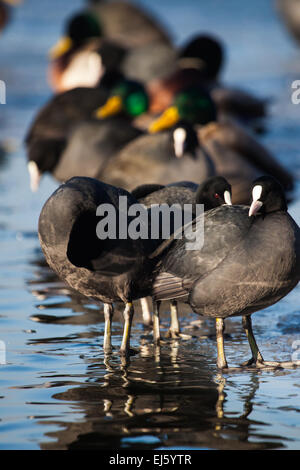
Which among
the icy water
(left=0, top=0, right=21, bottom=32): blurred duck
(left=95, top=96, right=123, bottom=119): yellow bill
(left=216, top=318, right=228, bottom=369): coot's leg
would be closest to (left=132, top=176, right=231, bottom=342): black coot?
the icy water

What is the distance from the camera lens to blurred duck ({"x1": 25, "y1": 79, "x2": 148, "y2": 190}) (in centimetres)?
1117

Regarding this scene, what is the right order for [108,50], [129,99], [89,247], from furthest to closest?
1. [108,50]
2. [129,99]
3. [89,247]

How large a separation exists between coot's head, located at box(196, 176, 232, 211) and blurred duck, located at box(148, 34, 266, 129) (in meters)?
8.24

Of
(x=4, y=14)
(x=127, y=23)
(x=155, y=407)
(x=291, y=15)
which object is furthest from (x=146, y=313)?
(x=291, y=15)

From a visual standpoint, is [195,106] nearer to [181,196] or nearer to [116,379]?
[181,196]

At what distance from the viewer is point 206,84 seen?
16.0 meters

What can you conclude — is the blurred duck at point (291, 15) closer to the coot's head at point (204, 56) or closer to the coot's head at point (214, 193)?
the coot's head at point (204, 56)

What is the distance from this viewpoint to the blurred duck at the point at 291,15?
2341cm

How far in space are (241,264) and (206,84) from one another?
1091 cm

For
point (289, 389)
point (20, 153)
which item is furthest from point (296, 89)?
point (289, 389)

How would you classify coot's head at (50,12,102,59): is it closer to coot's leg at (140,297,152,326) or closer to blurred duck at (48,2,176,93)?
blurred duck at (48,2,176,93)

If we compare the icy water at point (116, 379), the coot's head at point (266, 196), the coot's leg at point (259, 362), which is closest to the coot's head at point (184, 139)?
the icy water at point (116, 379)

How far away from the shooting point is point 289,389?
5.21 meters

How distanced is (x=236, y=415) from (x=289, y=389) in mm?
505
